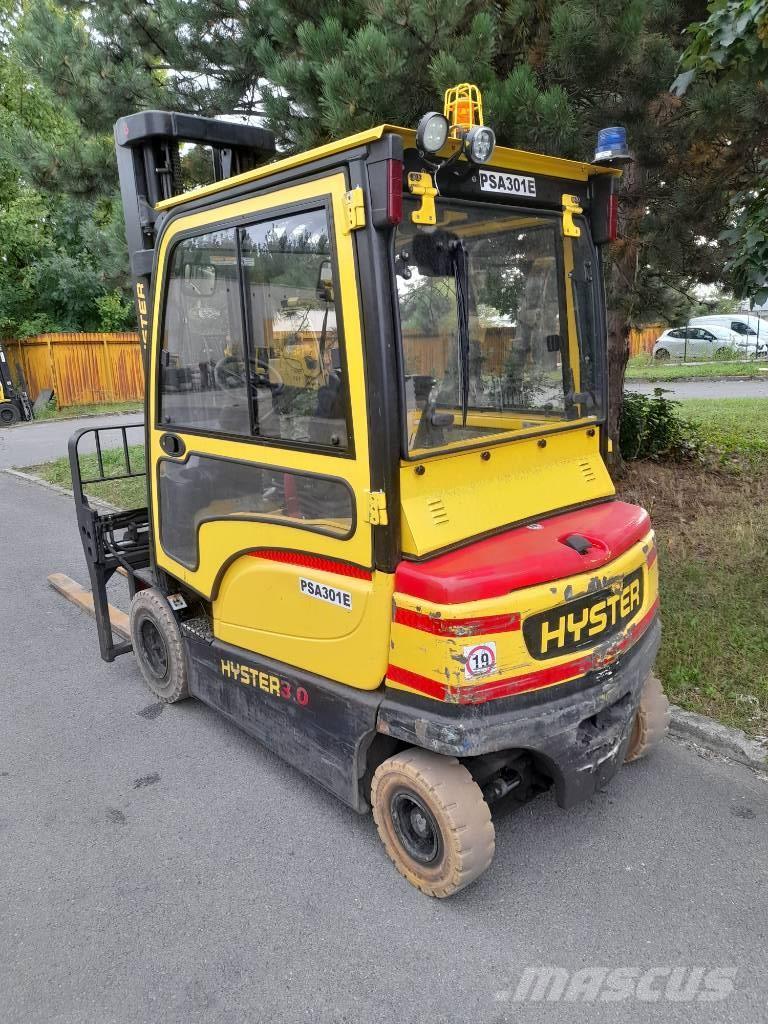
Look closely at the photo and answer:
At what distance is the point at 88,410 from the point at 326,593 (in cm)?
1914

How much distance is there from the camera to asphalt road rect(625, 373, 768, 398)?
16109 mm

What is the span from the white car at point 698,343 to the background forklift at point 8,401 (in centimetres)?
1994

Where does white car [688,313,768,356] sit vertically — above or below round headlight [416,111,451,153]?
above

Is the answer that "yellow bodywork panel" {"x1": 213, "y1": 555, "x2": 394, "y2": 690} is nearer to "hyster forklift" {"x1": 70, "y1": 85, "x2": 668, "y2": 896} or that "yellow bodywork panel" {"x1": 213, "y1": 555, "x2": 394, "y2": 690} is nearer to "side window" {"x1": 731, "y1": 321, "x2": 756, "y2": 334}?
"hyster forklift" {"x1": 70, "y1": 85, "x2": 668, "y2": 896}

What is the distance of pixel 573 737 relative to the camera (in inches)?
105

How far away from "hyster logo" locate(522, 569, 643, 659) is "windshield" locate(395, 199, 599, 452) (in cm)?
71

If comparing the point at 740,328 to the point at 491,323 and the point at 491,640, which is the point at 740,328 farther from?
the point at 491,640

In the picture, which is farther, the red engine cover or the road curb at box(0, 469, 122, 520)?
the road curb at box(0, 469, 122, 520)

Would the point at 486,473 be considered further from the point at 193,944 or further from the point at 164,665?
the point at 164,665

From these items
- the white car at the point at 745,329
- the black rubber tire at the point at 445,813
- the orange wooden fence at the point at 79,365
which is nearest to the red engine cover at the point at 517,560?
the black rubber tire at the point at 445,813

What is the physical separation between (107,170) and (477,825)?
246 inches

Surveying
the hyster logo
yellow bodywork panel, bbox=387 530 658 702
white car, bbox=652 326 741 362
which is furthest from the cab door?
white car, bbox=652 326 741 362

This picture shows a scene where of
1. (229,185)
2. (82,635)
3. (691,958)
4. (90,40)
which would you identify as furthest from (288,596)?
(90,40)

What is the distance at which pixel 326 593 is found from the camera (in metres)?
2.82
